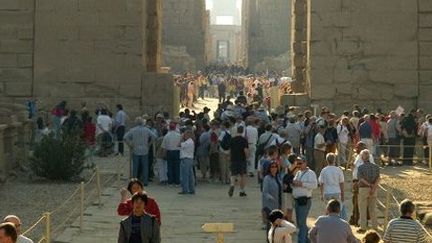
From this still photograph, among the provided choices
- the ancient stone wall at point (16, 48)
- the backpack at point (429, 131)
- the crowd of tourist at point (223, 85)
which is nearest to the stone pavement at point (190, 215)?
the backpack at point (429, 131)

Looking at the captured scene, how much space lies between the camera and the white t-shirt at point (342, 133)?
2152cm

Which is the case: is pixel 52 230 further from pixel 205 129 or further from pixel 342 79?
pixel 342 79

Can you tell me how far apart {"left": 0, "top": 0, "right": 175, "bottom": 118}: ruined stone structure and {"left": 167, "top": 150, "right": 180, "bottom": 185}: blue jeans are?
6824 millimetres

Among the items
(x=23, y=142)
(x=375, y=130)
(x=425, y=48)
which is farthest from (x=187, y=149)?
(x=425, y=48)

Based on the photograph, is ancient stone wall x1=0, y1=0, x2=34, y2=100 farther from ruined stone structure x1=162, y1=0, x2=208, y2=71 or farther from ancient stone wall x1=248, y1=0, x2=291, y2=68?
ancient stone wall x1=248, y1=0, x2=291, y2=68

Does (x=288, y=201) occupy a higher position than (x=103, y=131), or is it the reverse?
(x=103, y=131)

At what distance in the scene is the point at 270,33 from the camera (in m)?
67.2

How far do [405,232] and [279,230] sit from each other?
1293 mm

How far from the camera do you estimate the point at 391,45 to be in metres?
26.7

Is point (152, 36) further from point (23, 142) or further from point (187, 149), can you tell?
point (187, 149)

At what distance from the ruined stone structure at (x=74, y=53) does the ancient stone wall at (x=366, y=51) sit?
435cm

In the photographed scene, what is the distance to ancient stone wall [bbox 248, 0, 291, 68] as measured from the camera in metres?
67.1

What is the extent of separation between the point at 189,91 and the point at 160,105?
14198 mm

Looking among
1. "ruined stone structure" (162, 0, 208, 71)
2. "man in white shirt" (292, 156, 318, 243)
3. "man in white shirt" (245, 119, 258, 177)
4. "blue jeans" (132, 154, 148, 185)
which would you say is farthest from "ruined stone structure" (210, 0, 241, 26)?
"man in white shirt" (292, 156, 318, 243)
